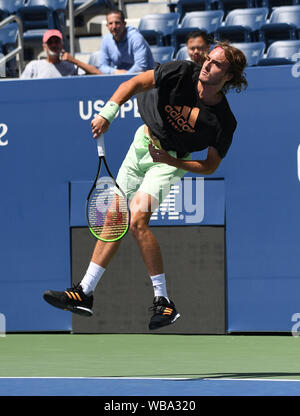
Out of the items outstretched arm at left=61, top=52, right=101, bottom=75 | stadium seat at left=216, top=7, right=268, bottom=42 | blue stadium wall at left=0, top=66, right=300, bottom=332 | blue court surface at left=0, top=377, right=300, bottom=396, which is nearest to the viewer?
blue court surface at left=0, top=377, right=300, bottom=396

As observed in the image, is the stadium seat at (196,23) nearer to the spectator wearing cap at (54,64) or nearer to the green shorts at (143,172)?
the spectator wearing cap at (54,64)

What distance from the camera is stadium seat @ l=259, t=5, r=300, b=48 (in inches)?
465

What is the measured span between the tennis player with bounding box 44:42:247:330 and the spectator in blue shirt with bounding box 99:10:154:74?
2.63 m

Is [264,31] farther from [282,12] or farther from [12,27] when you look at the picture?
[12,27]

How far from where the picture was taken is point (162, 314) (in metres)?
6.01

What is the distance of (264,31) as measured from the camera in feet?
39.5

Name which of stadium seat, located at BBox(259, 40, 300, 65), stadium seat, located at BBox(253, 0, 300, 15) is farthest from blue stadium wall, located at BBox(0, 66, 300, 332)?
stadium seat, located at BBox(253, 0, 300, 15)

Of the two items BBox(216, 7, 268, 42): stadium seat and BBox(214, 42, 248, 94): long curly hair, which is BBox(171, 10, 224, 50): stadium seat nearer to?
BBox(216, 7, 268, 42): stadium seat

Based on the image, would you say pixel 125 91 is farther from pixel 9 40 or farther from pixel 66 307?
pixel 9 40

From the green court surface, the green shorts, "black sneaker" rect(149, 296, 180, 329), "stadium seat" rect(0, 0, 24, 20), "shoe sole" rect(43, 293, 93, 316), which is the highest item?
"stadium seat" rect(0, 0, 24, 20)

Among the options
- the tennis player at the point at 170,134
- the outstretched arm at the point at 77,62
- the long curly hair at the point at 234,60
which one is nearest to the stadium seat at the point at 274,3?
the outstretched arm at the point at 77,62

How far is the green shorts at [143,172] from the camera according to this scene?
6293 mm

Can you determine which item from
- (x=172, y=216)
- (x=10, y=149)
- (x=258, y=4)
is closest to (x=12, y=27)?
(x=258, y=4)
